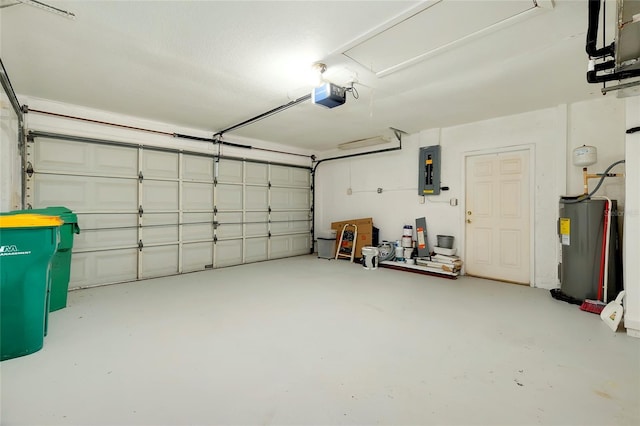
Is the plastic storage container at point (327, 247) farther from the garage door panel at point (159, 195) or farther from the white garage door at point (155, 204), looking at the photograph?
the garage door panel at point (159, 195)

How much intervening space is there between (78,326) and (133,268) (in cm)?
193

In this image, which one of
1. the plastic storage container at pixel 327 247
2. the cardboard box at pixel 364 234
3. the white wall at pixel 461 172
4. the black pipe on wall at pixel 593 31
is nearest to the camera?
the black pipe on wall at pixel 593 31

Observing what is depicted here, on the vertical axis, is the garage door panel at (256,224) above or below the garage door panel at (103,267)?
above

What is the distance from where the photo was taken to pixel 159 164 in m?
4.78

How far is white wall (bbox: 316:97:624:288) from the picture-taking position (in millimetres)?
3740

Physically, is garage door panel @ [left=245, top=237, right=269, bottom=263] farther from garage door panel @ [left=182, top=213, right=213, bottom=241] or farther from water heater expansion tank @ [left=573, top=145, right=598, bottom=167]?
water heater expansion tank @ [left=573, top=145, right=598, bottom=167]

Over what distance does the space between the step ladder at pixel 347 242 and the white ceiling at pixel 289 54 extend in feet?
8.97

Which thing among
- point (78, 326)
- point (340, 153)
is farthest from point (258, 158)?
point (78, 326)

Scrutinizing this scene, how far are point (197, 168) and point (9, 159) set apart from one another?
2463 mm

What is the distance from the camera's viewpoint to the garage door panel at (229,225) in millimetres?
5531

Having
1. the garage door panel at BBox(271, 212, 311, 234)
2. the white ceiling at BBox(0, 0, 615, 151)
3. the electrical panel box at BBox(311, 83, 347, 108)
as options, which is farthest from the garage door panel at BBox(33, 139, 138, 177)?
the electrical panel box at BBox(311, 83, 347, 108)

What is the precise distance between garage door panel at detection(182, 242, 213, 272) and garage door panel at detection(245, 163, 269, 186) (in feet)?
5.11

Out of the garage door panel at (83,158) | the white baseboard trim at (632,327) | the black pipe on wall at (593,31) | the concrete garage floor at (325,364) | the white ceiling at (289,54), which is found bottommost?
the concrete garage floor at (325,364)

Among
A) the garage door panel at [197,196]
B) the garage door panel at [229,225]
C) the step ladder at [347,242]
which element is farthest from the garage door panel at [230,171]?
the step ladder at [347,242]
